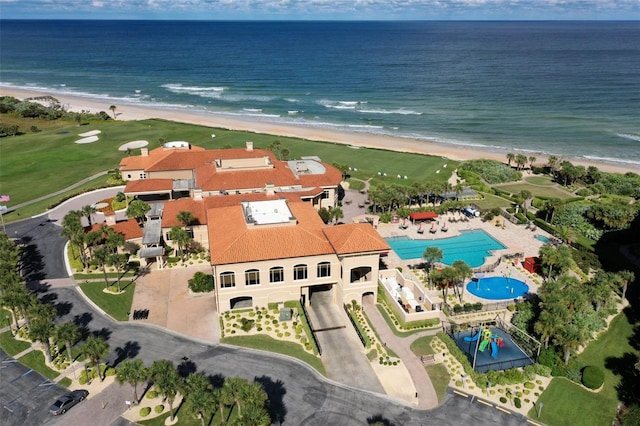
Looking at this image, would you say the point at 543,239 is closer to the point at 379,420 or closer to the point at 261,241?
the point at 261,241

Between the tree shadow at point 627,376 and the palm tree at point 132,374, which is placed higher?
the palm tree at point 132,374

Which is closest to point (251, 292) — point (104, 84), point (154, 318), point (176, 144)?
point (154, 318)

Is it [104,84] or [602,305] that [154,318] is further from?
[104,84]

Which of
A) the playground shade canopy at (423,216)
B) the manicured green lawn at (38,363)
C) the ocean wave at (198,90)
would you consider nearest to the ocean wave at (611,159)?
the playground shade canopy at (423,216)

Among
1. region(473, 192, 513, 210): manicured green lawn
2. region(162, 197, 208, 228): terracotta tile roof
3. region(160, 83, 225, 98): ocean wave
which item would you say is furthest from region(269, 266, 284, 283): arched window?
region(160, 83, 225, 98): ocean wave

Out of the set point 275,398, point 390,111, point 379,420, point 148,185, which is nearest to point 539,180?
point 390,111

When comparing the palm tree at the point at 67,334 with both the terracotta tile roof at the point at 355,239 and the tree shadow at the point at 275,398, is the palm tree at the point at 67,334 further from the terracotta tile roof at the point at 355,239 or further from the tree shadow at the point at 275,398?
the terracotta tile roof at the point at 355,239

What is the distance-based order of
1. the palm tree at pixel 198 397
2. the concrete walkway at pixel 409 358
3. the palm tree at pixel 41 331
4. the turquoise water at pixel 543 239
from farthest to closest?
the turquoise water at pixel 543 239
the palm tree at pixel 41 331
the concrete walkway at pixel 409 358
the palm tree at pixel 198 397
